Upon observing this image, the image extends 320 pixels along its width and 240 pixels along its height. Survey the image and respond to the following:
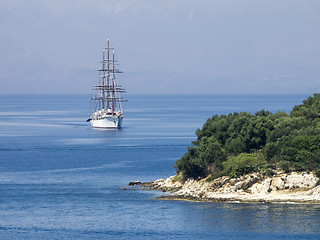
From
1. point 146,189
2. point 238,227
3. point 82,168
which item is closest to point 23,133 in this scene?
point 82,168

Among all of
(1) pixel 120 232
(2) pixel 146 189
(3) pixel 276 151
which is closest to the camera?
(1) pixel 120 232

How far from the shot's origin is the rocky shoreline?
66375 millimetres

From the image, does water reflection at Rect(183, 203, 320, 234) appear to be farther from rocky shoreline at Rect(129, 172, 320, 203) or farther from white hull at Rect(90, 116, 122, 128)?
white hull at Rect(90, 116, 122, 128)

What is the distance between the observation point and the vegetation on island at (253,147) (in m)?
70.0

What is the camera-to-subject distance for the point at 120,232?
5709cm

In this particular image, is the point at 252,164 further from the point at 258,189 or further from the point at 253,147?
the point at 253,147

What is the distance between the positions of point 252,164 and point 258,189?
13.3 ft

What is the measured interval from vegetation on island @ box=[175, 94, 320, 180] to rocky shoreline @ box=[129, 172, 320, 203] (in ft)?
3.05

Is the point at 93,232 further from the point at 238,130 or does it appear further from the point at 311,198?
the point at 238,130

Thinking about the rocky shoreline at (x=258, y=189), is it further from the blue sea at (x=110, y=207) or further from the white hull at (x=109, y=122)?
the white hull at (x=109, y=122)

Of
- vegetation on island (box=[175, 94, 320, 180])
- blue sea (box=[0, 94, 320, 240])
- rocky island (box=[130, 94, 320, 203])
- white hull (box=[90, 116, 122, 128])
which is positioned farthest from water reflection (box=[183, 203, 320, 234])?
white hull (box=[90, 116, 122, 128])

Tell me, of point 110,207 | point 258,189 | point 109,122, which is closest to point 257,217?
point 258,189

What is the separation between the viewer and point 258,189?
6806 cm

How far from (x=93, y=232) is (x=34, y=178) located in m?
32.2
